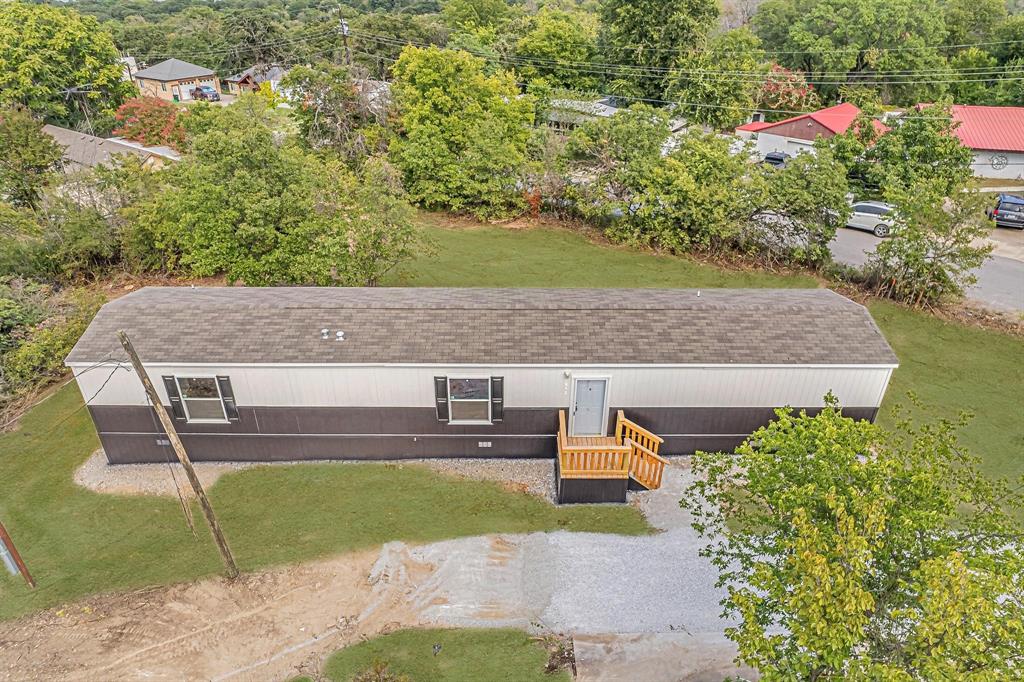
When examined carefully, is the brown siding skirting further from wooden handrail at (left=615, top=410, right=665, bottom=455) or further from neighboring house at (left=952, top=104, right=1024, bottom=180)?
neighboring house at (left=952, top=104, right=1024, bottom=180)

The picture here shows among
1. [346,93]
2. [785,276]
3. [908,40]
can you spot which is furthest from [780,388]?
[908,40]

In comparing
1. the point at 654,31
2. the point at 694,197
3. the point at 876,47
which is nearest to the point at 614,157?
the point at 694,197

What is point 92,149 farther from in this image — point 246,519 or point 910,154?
point 910,154

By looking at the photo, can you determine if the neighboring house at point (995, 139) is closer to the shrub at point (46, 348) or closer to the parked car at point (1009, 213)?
the parked car at point (1009, 213)

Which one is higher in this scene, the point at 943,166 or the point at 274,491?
the point at 943,166

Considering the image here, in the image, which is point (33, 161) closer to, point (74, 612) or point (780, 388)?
point (74, 612)

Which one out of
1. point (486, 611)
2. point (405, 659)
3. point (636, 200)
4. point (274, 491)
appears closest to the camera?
point (405, 659)

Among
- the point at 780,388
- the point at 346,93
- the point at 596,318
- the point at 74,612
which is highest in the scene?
the point at 346,93
